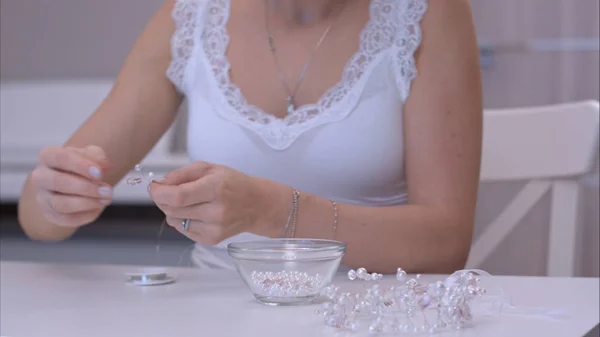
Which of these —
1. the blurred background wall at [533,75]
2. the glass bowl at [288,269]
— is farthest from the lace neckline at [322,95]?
the blurred background wall at [533,75]

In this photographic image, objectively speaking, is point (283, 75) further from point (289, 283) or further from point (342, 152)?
point (289, 283)

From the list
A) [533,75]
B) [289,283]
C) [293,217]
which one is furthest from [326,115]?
[533,75]

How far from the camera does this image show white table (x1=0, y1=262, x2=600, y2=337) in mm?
601

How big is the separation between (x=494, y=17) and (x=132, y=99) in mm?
1737

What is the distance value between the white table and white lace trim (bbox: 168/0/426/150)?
0.94ft

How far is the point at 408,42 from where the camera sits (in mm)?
1144

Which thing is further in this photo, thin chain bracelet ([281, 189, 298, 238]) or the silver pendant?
the silver pendant

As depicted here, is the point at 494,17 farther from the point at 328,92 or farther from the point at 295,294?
the point at 295,294

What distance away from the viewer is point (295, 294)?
2.24ft

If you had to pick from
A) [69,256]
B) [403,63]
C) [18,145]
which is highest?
[403,63]

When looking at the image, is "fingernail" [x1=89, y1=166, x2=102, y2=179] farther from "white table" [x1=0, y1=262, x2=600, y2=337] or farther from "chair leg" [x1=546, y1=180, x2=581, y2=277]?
"chair leg" [x1=546, y1=180, x2=581, y2=277]

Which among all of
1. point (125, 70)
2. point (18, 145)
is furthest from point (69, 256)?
point (125, 70)

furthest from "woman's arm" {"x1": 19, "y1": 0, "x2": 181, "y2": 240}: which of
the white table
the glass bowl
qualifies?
the glass bowl

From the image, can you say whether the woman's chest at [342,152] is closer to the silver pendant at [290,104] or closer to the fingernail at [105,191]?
the silver pendant at [290,104]
